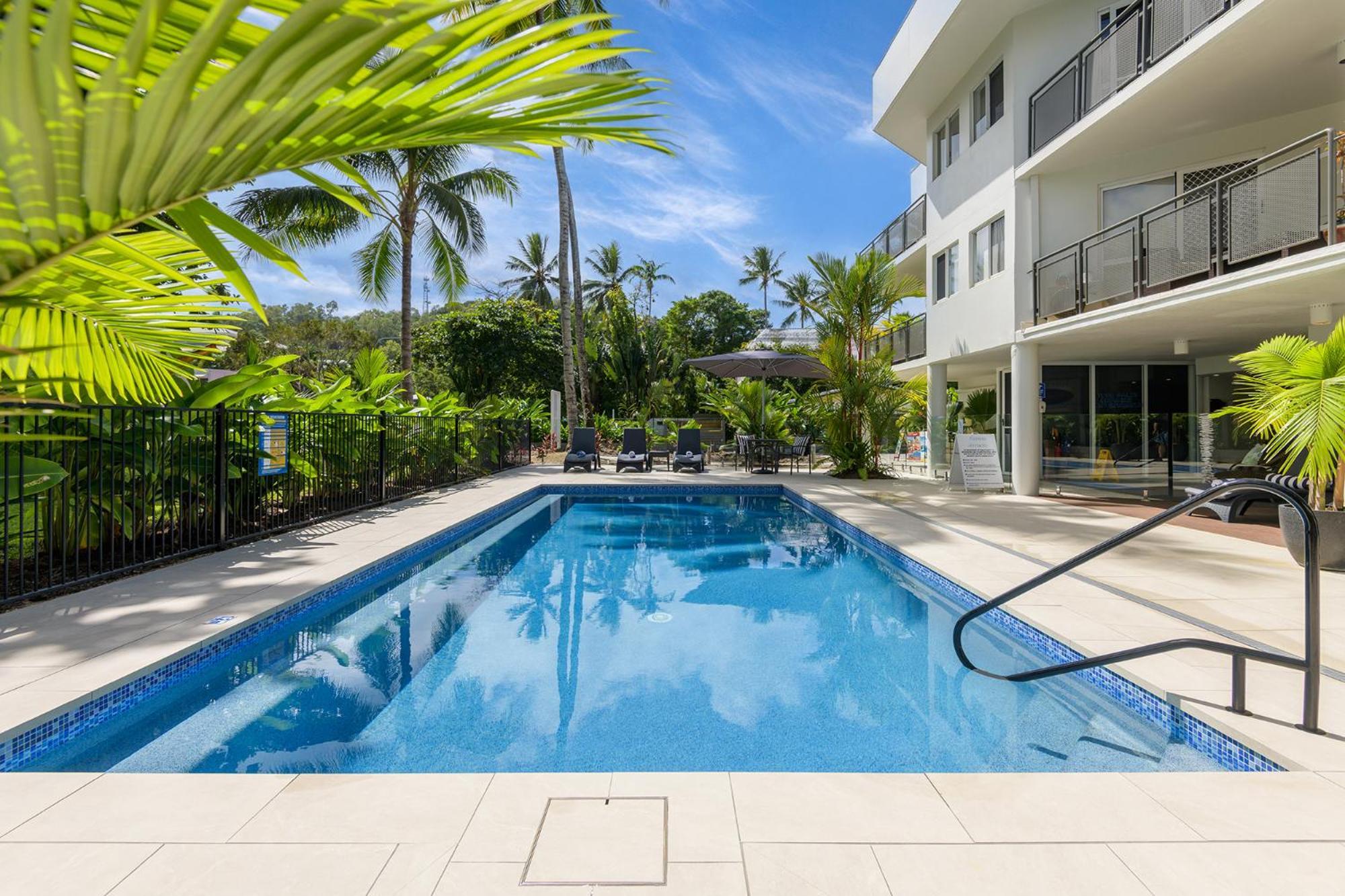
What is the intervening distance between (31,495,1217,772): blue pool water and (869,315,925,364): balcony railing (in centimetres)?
1049

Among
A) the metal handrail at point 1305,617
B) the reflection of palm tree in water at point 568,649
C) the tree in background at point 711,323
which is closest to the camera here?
the metal handrail at point 1305,617

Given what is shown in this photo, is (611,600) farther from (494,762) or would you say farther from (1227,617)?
(1227,617)

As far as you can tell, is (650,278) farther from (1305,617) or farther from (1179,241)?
(1305,617)

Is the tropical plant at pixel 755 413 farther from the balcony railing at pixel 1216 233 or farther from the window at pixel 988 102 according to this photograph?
the balcony railing at pixel 1216 233

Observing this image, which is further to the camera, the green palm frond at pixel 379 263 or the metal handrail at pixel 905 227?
the green palm frond at pixel 379 263

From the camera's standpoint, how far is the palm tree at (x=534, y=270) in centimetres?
3612

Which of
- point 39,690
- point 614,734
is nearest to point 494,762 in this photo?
point 614,734

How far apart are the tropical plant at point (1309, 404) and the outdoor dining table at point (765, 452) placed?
9712 mm

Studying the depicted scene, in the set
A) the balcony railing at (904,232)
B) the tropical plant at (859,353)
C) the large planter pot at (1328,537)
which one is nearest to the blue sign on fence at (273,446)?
the large planter pot at (1328,537)

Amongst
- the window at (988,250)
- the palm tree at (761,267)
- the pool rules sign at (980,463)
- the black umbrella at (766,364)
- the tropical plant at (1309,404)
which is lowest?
the pool rules sign at (980,463)

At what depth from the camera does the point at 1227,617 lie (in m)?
4.30

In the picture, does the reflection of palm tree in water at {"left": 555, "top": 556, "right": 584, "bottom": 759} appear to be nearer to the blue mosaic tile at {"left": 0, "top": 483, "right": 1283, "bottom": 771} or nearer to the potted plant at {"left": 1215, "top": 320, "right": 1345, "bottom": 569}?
the blue mosaic tile at {"left": 0, "top": 483, "right": 1283, "bottom": 771}

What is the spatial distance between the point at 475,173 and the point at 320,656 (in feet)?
52.1

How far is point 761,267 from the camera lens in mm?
48375
